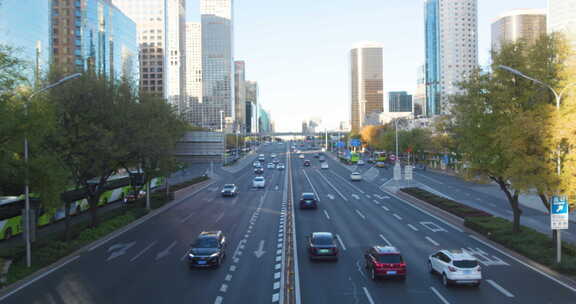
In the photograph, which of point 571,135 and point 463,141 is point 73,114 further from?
point 571,135

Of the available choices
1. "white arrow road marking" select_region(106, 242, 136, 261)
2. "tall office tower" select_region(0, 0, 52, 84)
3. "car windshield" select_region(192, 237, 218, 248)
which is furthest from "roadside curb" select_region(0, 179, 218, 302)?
"tall office tower" select_region(0, 0, 52, 84)

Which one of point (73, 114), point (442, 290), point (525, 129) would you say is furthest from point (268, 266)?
point (73, 114)

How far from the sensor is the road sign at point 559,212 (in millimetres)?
21250

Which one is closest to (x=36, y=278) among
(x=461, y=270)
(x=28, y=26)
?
(x=461, y=270)

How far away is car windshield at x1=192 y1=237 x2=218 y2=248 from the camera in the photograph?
22.9m

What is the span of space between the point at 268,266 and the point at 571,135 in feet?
50.0

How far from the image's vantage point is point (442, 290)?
61.1ft

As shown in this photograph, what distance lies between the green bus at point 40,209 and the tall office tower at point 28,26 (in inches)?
2116

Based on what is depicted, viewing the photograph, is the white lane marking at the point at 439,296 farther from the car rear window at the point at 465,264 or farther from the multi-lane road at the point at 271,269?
the car rear window at the point at 465,264

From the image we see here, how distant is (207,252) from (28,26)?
336 feet

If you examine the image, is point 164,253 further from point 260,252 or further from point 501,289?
point 501,289

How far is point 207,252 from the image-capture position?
2216 centimetres

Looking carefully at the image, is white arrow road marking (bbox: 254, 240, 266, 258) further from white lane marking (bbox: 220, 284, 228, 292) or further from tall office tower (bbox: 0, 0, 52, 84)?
tall office tower (bbox: 0, 0, 52, 84)

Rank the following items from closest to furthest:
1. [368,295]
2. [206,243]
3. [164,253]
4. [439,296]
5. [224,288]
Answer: [439,296], [368,295], [224,288], [206,243], [164,253]
